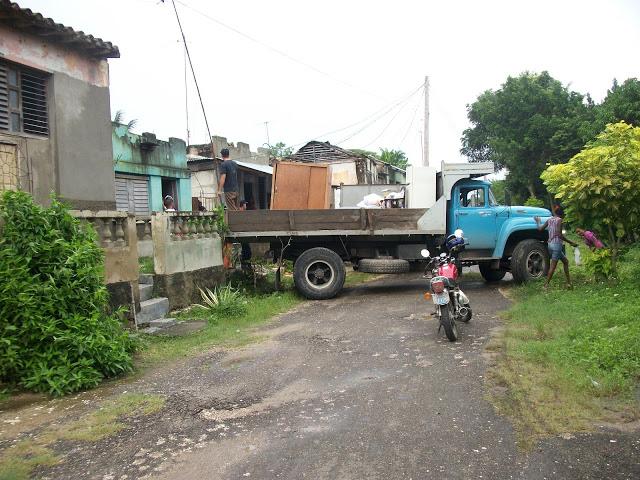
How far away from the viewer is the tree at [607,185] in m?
8.29

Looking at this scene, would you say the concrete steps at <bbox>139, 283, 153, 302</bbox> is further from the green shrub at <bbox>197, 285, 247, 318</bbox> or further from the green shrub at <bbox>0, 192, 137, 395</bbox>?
the green shrub at <bbox>0, 192, 137, 395</bbox>

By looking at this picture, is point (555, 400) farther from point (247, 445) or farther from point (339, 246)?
point (339, 246)

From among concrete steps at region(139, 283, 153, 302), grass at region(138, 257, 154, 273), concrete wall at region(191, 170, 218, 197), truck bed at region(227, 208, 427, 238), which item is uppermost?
concrete wall at region(191, 170, 218, 197)

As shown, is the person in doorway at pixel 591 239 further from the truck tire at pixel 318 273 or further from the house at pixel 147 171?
the house at pixel 147 171

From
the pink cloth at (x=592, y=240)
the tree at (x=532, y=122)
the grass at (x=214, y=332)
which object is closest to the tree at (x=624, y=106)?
the tree at (x=532, y=122)

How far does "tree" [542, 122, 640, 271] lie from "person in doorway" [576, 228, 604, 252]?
147mm

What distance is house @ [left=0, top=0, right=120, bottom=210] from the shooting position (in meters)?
8.18

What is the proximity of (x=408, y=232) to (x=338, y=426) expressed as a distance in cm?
673

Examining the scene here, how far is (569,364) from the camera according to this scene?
4.95m

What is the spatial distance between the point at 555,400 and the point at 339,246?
6.86 m

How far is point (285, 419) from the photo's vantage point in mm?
4125

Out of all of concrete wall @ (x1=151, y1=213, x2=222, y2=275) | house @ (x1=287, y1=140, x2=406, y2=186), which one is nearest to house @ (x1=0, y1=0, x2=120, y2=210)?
concrete wall @ (x1=151, y1=213, x2=222, y2=275)

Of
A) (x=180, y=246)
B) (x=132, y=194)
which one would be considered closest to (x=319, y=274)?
(x=180, y=246)

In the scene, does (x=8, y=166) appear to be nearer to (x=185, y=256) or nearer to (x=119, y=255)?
(x=119, y=255)
